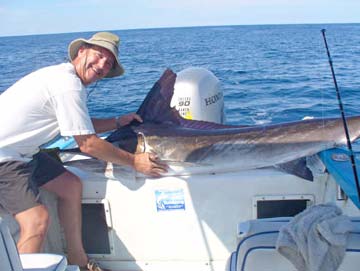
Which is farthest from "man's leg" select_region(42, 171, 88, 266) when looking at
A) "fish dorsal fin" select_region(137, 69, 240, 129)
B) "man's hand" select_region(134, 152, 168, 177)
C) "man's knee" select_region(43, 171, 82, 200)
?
"fish dorsal fin" select_region(137, 69, 240, 129)

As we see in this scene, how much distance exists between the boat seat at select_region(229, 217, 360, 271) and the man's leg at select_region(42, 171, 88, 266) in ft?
3.94

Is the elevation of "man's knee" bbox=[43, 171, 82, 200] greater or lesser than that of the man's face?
lesser

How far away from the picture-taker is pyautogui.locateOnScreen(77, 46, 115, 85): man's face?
2395mm

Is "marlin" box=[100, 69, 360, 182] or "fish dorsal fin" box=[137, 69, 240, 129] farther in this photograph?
"fish dorsal fin" box=[137, 69, 240, 129]

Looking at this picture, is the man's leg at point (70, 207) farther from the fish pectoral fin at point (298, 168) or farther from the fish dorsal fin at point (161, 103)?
the fish pectoral fin at point (298, 168)

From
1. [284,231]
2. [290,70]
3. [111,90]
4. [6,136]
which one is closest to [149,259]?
[6,136]

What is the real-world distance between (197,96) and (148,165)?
49.6 inches

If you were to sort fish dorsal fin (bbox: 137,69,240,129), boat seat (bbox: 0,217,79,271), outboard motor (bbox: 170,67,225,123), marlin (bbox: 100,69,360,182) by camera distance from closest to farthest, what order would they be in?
boat seat (bbox: 0,217,79,271) < marlin (bbox: 100,69,360,182) < fish dorsal fin (bbox: 137,69,240,129) < outboard motor (bbox: 170,67,225,123)

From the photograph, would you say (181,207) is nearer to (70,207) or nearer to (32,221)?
(70,207)

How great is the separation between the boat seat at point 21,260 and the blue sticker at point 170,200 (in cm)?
94

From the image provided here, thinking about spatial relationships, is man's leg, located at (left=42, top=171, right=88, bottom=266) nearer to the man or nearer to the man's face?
the man

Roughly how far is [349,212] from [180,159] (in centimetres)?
101

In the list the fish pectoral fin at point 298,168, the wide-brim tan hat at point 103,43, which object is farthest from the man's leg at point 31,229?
the fish pectoral fin at point 298,168

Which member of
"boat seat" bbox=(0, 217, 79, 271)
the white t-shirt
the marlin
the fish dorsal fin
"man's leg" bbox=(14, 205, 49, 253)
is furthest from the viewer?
the fish dorsal fin
